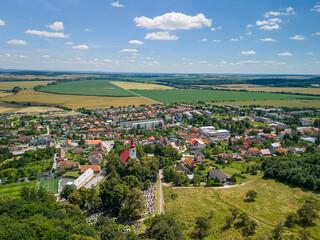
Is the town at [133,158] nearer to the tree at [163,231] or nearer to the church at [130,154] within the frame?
the church at [130,154]

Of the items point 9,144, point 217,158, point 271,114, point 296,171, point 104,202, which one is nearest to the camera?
point 104,202

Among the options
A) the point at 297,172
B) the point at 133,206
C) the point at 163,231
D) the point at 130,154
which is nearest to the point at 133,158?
the point at 130,154

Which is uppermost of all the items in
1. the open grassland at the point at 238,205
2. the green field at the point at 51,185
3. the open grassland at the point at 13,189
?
the open grassland at the point at 238,205

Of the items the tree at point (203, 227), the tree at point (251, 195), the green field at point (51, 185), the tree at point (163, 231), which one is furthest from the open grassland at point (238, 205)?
the green field at point (51, 185)

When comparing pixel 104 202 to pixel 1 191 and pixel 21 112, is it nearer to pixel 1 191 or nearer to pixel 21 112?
pixel 1 191

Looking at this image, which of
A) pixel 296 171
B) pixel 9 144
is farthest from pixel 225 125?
pixel 9 144

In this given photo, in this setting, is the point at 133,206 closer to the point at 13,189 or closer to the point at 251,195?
the point at 251,195
